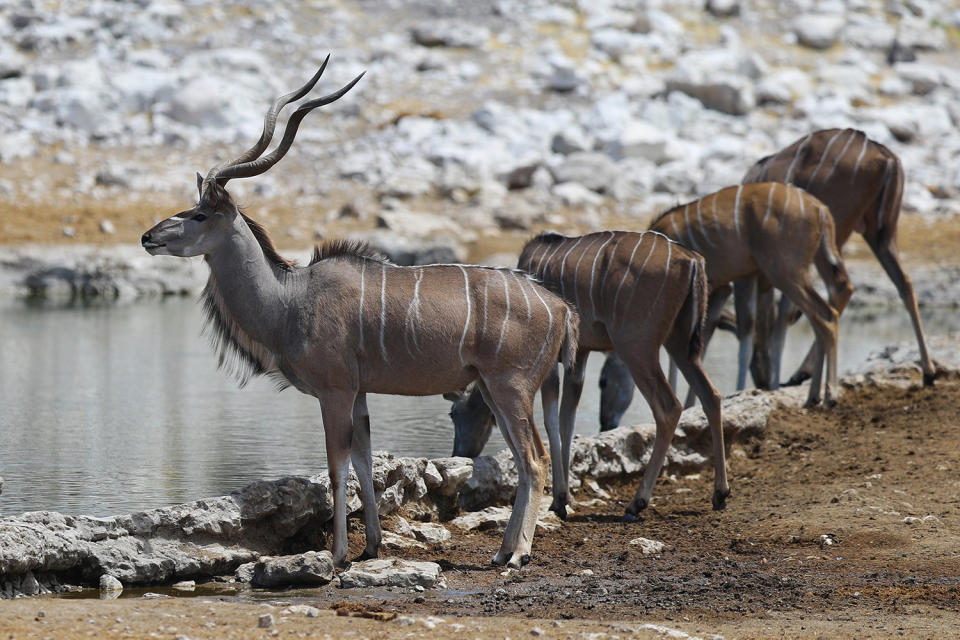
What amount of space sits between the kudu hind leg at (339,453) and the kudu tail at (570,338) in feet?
3.89

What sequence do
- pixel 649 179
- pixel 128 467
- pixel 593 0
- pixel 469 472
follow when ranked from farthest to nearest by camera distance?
pixel 593 0 < pixel 649 179 < pixel 128 467 < pixel 469 472

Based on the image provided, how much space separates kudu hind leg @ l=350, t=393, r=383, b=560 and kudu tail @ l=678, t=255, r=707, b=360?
7.08 feet

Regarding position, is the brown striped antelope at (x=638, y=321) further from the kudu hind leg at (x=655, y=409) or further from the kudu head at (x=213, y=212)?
the kudu head at (x=213, y=212)

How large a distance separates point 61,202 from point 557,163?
33.2 ft

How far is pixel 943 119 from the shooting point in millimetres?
34156

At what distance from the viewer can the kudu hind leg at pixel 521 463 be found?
666 centimetres

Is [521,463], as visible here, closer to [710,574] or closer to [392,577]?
[392,577]

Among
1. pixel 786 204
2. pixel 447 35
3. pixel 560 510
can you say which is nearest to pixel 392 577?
pixel 560 510

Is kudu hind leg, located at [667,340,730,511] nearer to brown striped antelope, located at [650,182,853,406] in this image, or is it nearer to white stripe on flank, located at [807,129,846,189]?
brown striped antelope, located at [650,182,853,406]

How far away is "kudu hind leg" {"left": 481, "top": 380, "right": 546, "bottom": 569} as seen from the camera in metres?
6.66

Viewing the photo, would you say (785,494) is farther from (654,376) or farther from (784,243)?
(784,243)

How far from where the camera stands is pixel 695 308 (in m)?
7.98

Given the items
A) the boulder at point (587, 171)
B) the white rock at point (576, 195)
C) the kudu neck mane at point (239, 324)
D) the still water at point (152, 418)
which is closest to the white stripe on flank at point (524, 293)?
the kudu neck mane at point (239, 324)

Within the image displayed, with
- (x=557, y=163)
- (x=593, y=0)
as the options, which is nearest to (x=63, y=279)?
(x=557, y=163)
